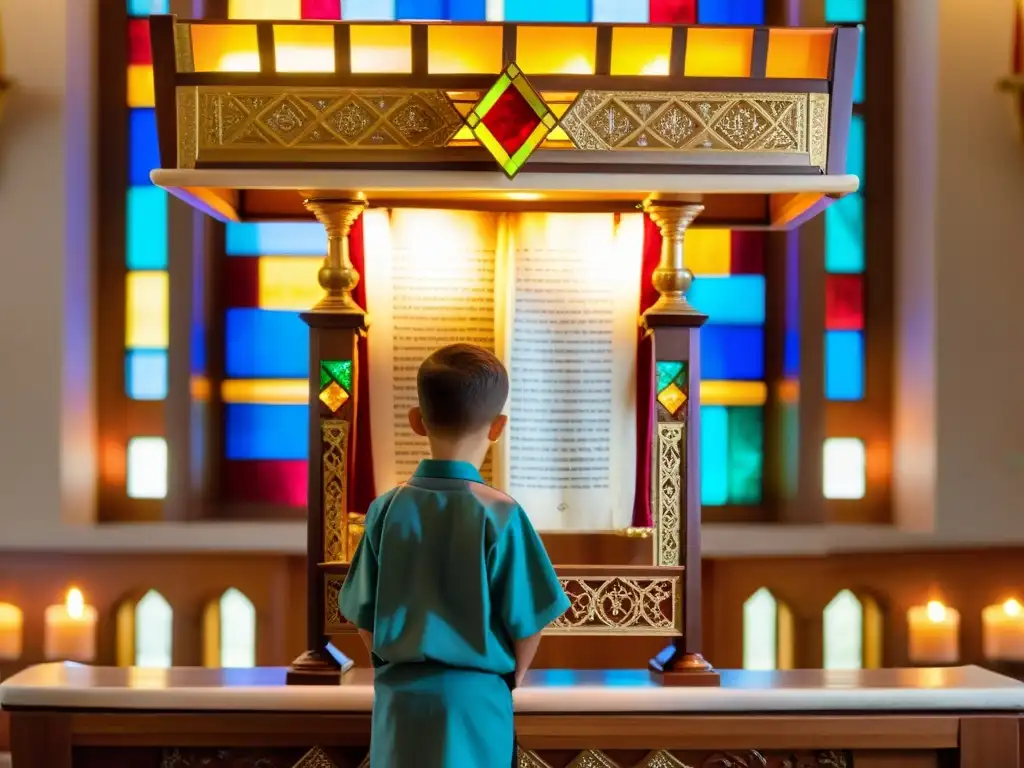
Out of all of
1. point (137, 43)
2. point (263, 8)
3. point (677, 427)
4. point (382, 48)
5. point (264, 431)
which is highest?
point (263, 8)

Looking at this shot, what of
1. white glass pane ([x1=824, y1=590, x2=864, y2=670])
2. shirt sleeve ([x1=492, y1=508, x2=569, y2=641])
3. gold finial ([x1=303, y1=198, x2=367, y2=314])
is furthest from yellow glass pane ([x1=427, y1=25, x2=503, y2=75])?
white glass pane ([x1=824, y1=590, x2=864, y2=670])

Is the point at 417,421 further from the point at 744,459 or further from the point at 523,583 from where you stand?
the point at 744,459

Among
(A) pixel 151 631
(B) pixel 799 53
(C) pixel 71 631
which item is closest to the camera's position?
(B) pixel 799 53

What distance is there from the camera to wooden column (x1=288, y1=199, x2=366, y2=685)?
129 inches

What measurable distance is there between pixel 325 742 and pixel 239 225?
234cm

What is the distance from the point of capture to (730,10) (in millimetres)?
4738

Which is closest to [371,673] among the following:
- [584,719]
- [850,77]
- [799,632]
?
[584,719]

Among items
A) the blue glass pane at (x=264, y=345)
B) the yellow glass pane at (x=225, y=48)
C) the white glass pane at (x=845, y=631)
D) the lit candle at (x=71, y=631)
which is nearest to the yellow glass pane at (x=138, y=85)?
the blue glass pane at (x=264, y=345)

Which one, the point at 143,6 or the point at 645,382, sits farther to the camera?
the point at 143,6

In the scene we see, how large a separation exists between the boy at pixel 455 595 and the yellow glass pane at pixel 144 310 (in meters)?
2.43

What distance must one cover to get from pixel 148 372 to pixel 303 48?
197 centimetres

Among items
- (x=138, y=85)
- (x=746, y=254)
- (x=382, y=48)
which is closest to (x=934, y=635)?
(x=746, y=254)

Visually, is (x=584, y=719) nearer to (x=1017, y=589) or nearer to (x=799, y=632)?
(x=799, y=632)

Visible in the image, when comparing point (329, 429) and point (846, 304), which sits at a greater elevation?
point (846, 304)
